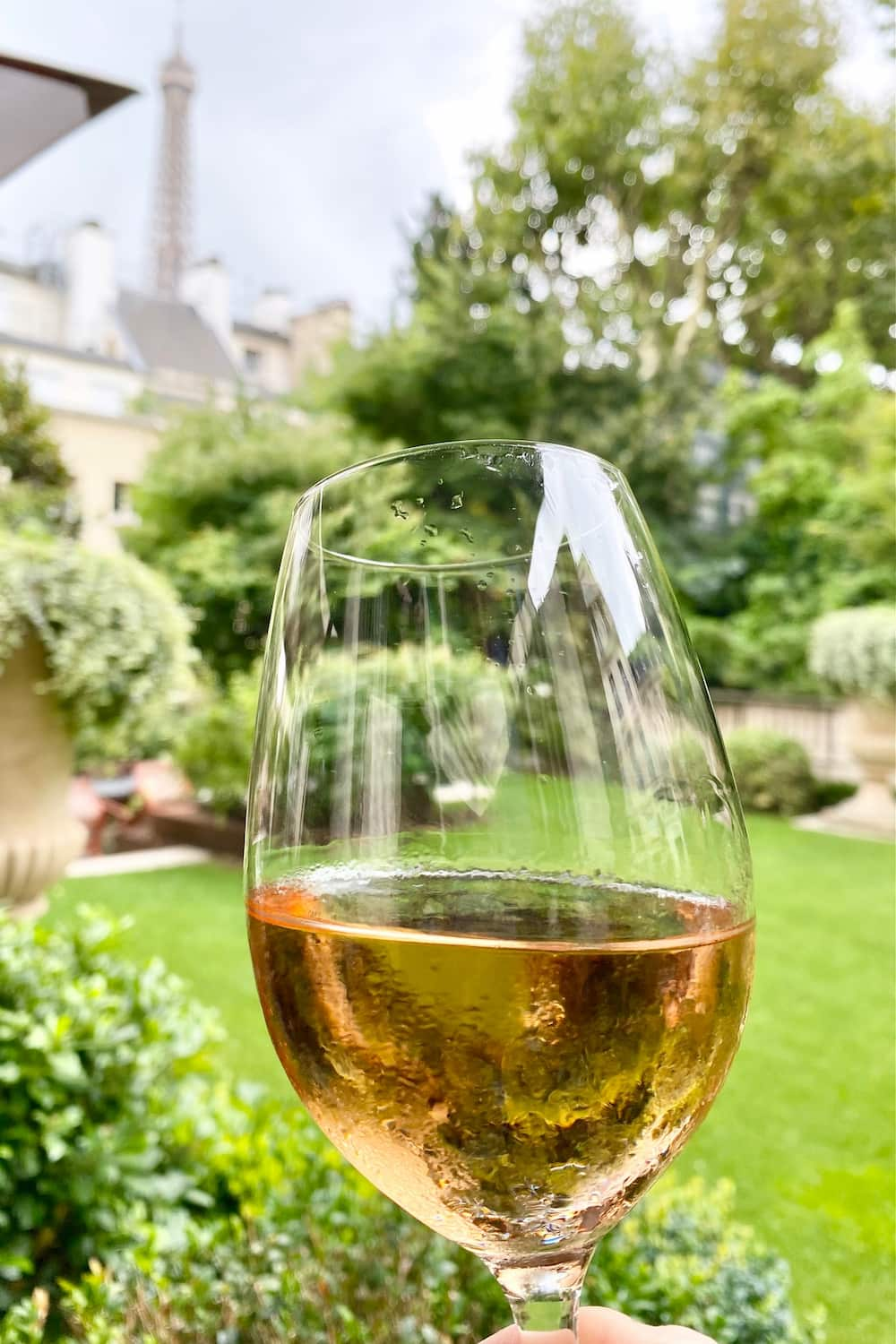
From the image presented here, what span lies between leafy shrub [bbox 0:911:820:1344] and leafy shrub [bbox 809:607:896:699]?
60.1 inches

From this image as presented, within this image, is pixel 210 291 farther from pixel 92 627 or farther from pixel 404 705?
pixel 404 705

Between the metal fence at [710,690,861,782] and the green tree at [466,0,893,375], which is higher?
the green tree at [466,0,893,375]

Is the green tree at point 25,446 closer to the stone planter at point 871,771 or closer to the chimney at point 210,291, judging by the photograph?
the chimney at point 210,291

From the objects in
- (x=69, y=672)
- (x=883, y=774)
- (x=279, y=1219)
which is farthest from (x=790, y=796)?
(x=279, y=1219)

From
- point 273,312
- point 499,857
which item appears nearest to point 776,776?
point 499,857

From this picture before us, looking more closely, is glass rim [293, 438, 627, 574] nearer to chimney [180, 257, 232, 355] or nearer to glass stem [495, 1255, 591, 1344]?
glass stem [495, 1255, 591, 1344]

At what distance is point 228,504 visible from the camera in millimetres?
4145

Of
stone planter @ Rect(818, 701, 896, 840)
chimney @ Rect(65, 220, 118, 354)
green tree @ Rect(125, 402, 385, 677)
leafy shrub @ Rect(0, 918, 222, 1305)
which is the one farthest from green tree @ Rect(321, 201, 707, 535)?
leafy shrub @ Rect(0, 918, 222, 1305)

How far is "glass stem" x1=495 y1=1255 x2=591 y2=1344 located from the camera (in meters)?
0.20

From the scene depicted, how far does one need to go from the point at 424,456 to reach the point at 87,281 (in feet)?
14.1

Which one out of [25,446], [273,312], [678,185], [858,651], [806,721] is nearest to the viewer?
[858,651]

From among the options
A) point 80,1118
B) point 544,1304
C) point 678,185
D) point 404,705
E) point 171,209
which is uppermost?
point 171,209

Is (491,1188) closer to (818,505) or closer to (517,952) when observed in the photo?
(517,952)

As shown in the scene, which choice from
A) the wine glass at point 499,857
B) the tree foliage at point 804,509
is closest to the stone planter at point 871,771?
the tree foliage at point 804,509
